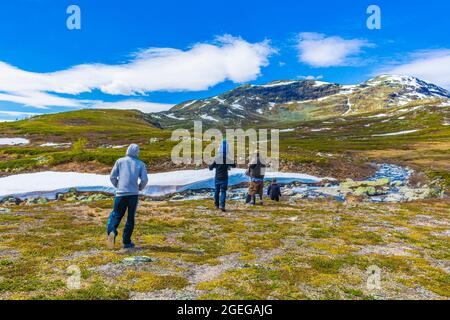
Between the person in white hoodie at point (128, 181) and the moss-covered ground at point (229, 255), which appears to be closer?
the moss-covered ground at point (229, 255)

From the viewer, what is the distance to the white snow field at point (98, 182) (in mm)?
38812

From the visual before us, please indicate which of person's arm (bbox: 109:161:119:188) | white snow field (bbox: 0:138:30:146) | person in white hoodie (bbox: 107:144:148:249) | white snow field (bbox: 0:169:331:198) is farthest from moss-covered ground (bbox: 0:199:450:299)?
white snow field (bbox: 0:138:30:146)

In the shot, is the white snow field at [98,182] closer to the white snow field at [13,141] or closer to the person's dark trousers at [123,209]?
the person's dark trousers at [123,209]

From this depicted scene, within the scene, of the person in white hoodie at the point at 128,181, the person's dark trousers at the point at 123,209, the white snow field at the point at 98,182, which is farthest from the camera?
the white snow field at the point at 98,182

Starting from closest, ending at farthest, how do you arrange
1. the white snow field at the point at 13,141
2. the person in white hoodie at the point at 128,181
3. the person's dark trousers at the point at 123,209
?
1. the person in white hoodie at the point at 128,181
2. the person's dark trousers at the point at 123,209
3. the white snow field at the point at 13,141

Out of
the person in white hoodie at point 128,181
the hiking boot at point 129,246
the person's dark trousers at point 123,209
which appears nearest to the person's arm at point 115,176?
the person in white hoodie at point 128,181

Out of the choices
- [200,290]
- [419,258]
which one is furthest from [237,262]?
[419,258]

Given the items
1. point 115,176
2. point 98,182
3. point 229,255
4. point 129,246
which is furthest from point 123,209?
point 98,182

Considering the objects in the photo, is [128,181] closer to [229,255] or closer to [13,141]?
[229,255]

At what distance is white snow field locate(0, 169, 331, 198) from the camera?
38.8 metres

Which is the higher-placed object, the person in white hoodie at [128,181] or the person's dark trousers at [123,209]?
the person in white hoodie at [128,181]

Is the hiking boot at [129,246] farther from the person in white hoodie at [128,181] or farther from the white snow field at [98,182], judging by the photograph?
the white snow field at [98,182]

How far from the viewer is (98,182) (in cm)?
4203

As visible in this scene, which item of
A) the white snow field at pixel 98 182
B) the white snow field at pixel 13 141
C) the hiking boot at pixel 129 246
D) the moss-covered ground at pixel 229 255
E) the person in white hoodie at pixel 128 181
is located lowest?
the moss-covered ground at pixel 229 255
